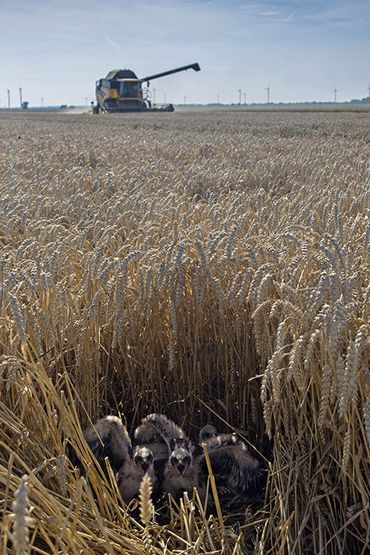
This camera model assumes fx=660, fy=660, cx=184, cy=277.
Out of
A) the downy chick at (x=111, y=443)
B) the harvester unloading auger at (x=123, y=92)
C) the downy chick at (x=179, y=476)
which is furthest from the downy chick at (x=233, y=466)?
the harvester unloading auger at (x=123, y=92)

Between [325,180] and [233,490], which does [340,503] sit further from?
[325,180]

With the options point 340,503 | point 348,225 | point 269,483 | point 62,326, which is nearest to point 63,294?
point 62,326

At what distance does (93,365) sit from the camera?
272 cm

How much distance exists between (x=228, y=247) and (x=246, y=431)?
0.74 metres

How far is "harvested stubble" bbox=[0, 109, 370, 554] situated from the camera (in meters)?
1.94

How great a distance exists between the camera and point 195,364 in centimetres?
277

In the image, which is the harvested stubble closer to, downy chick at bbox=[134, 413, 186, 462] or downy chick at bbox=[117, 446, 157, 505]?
downy chick at bbox=[117, 446, 157, 505]

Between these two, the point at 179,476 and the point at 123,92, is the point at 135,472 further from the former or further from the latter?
the point at 123,92

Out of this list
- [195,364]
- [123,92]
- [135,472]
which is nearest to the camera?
[135,472]

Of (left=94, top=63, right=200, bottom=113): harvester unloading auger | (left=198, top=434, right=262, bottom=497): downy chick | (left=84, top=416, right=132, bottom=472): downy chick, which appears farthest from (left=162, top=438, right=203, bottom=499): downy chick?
(left=94, top=63, right=200, bottom=113): harvester unloading auger

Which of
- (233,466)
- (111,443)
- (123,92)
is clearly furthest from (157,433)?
(123,92)

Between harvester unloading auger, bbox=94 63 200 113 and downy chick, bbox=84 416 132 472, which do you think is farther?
harvester unloading auger, bbox=94 63 200 113

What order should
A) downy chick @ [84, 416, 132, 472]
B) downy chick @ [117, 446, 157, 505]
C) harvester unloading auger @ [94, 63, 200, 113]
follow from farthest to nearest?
1. harvester unloading auger @ [94, 63, 200, 113]
2. downy chick @ [84, 416, 132, 472]
3. downy chick @ [117, 446, 157, 505]

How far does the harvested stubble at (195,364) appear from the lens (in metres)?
1.94
